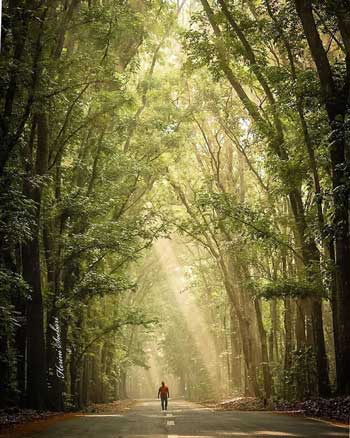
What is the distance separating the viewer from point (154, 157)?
27594 mm

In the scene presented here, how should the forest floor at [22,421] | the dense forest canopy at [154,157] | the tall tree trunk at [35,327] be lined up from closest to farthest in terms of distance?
the forest floor at [22,421]
the dense forest canopy at [154,157]
the tall tree trunk at [35,327]

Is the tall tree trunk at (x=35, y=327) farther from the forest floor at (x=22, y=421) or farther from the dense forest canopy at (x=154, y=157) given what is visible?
the forest floor at (x=22, y=421)

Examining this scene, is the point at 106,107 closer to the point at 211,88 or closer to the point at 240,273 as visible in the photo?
the point at 211,88

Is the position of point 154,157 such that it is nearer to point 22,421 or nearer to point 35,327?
point 35,327

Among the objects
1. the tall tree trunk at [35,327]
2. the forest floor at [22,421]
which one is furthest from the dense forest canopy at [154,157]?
the forest floor at [22,421]

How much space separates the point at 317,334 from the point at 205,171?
45.1 ft

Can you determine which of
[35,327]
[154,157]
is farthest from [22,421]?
[154,157]

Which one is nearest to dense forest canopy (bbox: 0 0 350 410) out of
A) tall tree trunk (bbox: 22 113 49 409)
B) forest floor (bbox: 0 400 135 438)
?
tall tree trunk (bbox: 22 113 49 409)

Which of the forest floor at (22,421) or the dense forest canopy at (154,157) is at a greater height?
the dense forest canopy at (154,157)

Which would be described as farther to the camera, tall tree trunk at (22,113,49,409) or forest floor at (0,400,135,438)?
tall tree trunk at (22,113,49,409)

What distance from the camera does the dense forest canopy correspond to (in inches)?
535

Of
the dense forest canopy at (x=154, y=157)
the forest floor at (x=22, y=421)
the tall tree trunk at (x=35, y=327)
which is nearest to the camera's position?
the forest floor at (x=22, y=421)

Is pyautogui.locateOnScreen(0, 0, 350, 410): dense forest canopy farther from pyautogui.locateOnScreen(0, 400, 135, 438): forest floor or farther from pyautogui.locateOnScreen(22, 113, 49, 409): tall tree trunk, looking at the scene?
pyautogui.locateOnScreen(0, 400, 135, 438): forest floor

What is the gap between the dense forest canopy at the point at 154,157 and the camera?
44.6 ft
